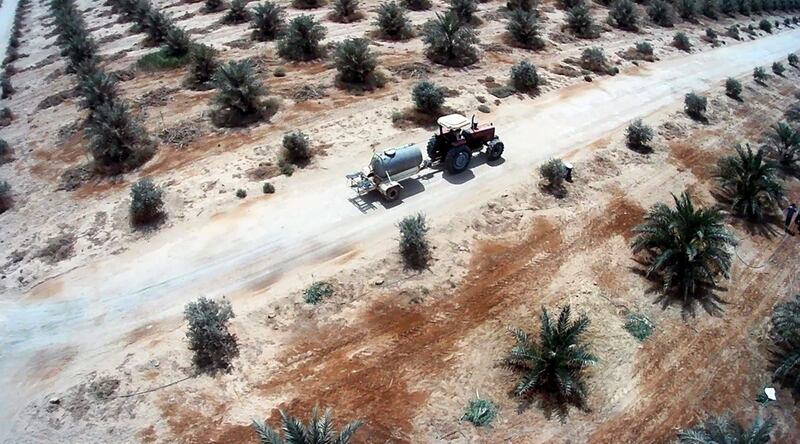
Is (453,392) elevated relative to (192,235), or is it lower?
lower

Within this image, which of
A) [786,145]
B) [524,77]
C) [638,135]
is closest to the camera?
[638,135]

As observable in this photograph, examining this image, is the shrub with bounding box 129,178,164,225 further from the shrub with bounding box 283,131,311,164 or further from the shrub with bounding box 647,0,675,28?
the shrub with bounding box 647,0,675,28

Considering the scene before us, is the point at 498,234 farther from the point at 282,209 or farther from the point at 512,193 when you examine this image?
the point at 282,209

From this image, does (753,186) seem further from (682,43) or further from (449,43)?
(682,43)

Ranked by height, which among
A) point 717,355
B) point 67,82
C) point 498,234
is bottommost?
point 717,355

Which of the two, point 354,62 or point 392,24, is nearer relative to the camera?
point 354,62

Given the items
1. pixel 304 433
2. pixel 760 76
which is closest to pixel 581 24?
pixel 760 76

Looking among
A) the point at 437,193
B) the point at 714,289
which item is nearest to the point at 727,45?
the point at 714,289

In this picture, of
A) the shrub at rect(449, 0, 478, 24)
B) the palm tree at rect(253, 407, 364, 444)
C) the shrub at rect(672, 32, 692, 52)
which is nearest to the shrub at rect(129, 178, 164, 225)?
the palm tree at rect(253, 407, 364, 444)
